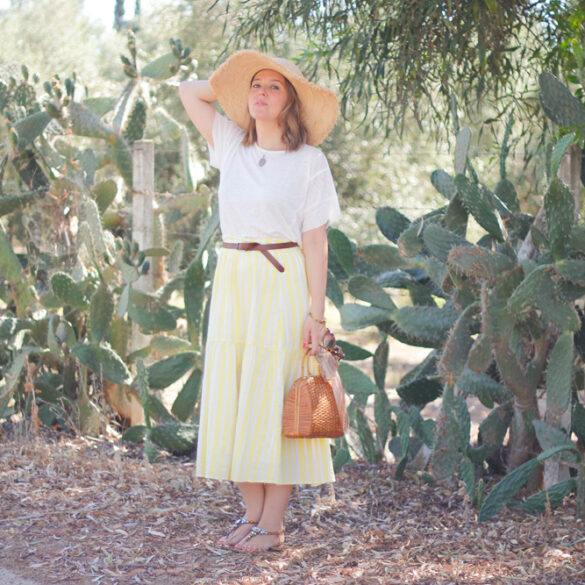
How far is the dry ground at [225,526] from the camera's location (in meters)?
2.93

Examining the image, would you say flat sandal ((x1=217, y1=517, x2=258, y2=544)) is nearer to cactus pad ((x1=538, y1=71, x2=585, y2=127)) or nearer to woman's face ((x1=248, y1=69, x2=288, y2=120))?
woman's face ((x1=248, y1=69, x2=288, y2=120))

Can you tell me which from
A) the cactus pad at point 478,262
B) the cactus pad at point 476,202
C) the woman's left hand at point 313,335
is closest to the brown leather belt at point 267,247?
the woman's left hand at point 313,335

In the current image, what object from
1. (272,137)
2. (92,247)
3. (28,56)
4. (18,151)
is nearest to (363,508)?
(272,137)

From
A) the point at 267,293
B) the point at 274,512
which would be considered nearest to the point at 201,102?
the point at 267,293

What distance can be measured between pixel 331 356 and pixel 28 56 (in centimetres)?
1338

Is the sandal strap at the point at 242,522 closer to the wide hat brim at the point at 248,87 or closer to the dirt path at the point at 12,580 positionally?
the dirt path at the point at 12,580

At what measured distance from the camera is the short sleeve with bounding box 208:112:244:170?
10.4 feet

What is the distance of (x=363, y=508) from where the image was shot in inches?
147

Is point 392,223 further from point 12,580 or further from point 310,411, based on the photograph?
point 12,580

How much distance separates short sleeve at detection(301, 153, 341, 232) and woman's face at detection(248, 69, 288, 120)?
0.24 metres

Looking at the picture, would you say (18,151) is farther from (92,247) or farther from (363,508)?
(363,508)

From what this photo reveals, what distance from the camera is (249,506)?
126 inches

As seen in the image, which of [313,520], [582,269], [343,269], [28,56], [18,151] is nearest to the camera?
[582,269]

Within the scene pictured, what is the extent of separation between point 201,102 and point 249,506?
5.10 ft
